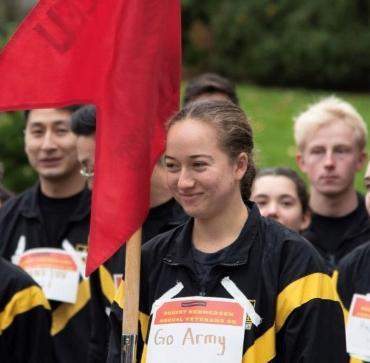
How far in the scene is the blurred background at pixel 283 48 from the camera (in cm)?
1803

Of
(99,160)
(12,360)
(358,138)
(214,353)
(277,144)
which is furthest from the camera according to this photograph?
(277,144)

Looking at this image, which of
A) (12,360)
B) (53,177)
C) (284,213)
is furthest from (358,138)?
(12,360)

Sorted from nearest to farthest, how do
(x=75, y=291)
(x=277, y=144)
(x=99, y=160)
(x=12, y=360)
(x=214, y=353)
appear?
1. (x=214, y=353)
2. (x=99, y=160)
3. (x=12, y=360)
4. (x=75, y=291)
5. (x=277, y=144)

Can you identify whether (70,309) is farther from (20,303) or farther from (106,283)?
(20,303)

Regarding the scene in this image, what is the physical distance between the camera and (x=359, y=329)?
16.5ft

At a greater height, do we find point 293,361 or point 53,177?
point 53,177

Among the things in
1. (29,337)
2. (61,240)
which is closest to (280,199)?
(61,240)

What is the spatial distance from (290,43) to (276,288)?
14586mm

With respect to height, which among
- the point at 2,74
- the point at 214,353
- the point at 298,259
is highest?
the point at 2,74

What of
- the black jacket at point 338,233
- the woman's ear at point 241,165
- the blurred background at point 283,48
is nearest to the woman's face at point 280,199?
the black jacket at point 338,233

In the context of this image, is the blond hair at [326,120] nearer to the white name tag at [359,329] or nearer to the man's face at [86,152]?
the man's face at [86,152]

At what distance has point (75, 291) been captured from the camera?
6.14 meters

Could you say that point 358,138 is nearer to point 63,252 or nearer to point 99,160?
point 63,252

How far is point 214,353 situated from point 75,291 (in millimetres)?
2235
